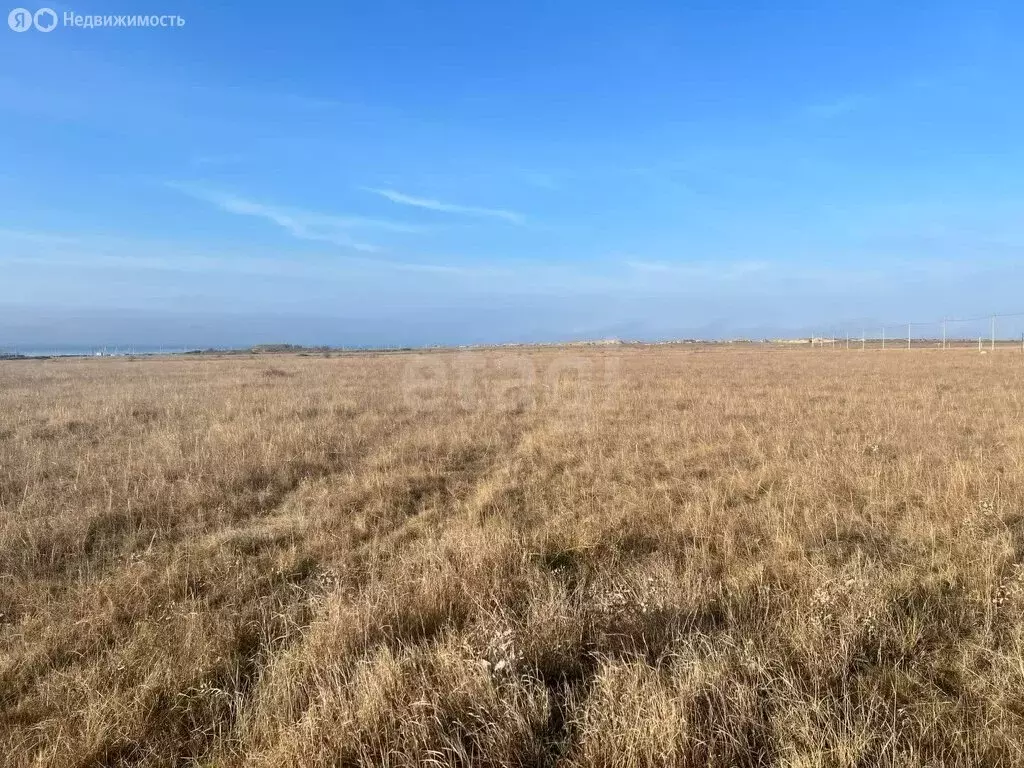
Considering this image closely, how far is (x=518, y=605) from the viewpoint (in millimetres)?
3668

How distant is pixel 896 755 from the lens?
7.14 ft

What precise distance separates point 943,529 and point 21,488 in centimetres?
1057

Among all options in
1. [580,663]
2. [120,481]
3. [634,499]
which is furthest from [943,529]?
[120,481]

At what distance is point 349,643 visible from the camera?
3143 millimetres

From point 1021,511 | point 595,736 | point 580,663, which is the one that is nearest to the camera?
point 595,736

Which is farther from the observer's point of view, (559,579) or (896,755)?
(559,579)

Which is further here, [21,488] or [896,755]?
[21,488]

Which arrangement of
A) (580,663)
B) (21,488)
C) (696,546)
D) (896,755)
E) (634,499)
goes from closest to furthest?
(896,755) → (580,663) → (696,546) → (634,499) → (21,488)

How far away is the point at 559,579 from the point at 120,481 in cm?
634

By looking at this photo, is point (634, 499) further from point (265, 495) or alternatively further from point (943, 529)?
point (265, 495)

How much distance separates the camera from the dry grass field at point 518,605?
2408 mm

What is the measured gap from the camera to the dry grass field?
2.41 metres

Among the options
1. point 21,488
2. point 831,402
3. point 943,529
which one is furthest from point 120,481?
point 831,402

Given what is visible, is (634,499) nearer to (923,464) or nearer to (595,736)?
(595,736)
